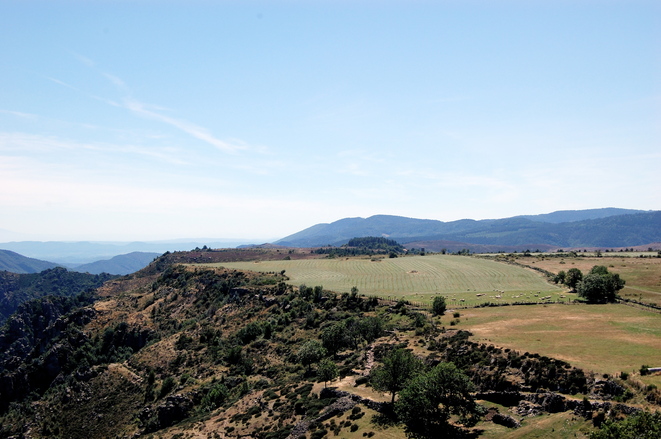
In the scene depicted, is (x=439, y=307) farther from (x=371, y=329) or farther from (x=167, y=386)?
(x=167, y=386)

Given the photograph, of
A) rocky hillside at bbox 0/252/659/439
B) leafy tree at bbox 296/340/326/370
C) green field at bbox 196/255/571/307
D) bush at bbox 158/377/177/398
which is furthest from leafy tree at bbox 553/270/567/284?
bush at bbox 158/377/177/398

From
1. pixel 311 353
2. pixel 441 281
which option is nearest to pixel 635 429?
pixel 311 353

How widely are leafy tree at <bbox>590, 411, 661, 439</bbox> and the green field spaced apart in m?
76.3

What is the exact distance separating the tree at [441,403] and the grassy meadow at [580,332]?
17083mm

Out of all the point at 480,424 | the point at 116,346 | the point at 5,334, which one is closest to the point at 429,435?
the point at 480,424

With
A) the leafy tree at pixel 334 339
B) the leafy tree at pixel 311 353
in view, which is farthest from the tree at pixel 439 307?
the leafy tree at pixel 311 353

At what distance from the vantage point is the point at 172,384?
9544 centimetres

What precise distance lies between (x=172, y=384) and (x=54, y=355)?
67.1 m

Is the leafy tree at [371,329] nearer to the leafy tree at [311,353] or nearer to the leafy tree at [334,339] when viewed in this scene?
the leafy tree at [334,339]

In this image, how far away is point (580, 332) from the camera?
66.6 m

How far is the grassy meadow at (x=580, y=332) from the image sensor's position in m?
50.8

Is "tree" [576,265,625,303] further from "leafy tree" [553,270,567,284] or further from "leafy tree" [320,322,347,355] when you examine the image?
"leafy tree" [320,322,347,355]

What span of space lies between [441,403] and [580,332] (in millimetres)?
37471

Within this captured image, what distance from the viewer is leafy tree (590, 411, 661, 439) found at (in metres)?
27.6
